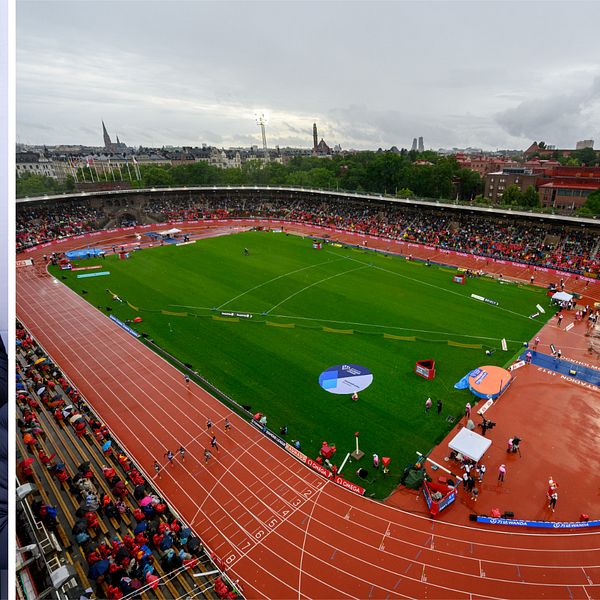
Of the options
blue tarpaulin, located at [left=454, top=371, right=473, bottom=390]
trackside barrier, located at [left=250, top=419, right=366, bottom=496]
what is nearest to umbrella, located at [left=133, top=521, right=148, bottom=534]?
trackside barrier, located at [left=250, top=419, right=366, bottom=496]

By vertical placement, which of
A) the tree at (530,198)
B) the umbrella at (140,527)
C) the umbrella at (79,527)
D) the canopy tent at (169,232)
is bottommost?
the umbrella at (140,527)

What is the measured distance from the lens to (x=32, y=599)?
919cm

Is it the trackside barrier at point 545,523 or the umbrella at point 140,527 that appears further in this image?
the trackside barrier at point 545,523

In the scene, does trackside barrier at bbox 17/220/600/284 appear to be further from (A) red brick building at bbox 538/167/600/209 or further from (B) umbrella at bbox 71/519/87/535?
(B) umbrella at bbox 71/519/87/535

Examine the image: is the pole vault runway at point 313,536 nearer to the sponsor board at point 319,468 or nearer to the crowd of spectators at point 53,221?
the sponsor board at point 319,468

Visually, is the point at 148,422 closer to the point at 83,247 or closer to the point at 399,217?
the point at 83,247

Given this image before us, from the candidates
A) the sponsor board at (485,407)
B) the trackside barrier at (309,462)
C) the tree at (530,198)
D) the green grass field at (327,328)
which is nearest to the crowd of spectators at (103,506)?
the trackside barrier at (309,462)

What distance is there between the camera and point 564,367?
2406 cm

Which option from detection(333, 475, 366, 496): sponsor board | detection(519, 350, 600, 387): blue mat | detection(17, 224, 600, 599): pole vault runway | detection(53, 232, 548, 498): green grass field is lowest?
detection(17, 224, 600, 599): pole vault runway

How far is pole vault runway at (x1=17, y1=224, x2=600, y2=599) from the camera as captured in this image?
12.6m

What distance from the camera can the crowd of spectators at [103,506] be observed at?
39.9 ft

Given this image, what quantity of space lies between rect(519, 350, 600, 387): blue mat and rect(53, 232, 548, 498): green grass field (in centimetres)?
146

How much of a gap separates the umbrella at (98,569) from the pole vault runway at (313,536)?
3.31 meters

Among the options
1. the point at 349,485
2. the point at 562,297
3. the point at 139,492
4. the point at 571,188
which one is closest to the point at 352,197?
the point at 571,188
